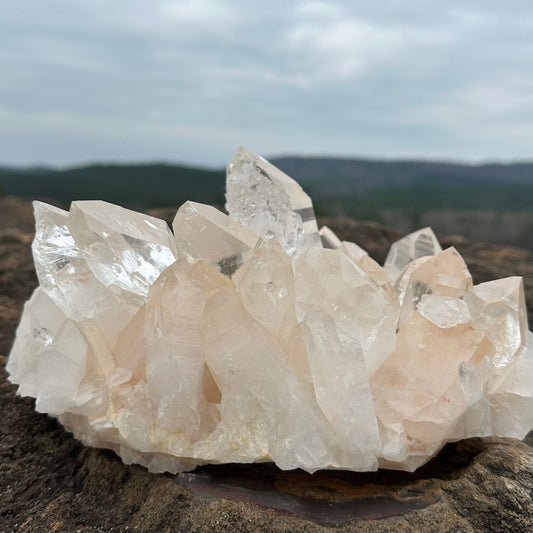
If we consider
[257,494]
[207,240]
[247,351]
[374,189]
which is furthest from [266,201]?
[374,189]

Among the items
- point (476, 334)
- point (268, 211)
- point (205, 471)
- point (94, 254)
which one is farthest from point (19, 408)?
point (476, 334)

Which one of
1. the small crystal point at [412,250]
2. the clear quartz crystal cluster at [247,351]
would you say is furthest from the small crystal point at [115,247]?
the small crystal point at [412,250]

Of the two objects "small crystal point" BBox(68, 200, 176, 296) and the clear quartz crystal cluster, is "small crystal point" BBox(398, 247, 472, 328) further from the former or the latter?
"small crystal point" BBox(68, 200, 176, 296)

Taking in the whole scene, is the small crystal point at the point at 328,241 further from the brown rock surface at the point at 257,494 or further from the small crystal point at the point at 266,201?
the brown rock surface at the point at 257,494

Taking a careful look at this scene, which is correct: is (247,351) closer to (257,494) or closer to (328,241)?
(257,494)

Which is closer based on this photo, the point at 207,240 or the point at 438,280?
the point at 207,240

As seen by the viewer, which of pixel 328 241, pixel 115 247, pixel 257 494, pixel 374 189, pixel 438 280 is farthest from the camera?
pixel 374 189

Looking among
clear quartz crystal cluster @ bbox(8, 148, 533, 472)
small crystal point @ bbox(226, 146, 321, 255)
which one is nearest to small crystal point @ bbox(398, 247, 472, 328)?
clear quartz crystal cluster @ bbox(8, 148, 533, 472)
